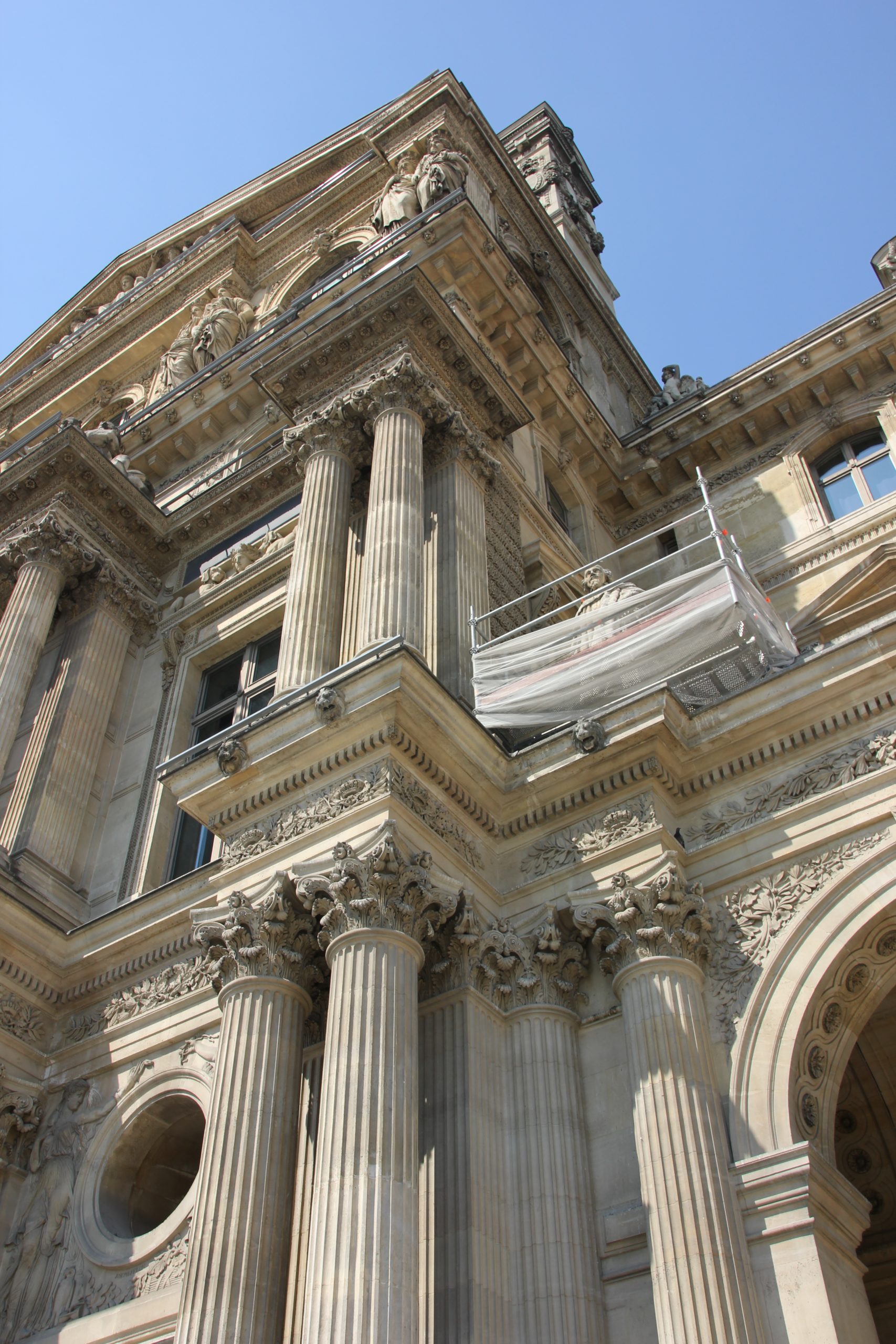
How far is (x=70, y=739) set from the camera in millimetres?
19281

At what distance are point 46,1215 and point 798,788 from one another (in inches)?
377

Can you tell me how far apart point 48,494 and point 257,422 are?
4.62 m

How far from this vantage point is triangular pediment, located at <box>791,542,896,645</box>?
726 inches

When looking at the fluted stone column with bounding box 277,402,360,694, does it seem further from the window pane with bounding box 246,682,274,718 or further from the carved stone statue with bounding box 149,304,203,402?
the carved stone statue with bounding box 149,304,203,402

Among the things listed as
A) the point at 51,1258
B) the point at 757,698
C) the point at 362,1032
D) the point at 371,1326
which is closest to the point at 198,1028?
the point at 51,1258

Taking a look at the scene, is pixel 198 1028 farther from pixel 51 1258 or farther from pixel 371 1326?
pixel 371 1326

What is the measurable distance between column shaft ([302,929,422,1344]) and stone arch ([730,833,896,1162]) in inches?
113

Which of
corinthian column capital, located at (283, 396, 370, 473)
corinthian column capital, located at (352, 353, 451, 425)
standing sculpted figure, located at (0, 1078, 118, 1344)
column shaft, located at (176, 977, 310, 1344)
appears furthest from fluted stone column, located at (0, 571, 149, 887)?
column shaft, located at (176, 977, 310, 1344)

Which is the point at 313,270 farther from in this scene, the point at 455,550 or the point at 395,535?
the point at 395,535

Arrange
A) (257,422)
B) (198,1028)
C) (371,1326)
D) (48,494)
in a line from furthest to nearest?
1. (257,422)
2. (48,494)
3. (198,1028)
4. (371,1326)

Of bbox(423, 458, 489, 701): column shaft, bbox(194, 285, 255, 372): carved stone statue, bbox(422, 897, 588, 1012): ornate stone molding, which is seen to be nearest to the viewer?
bbox(422, 897, 588, 1012): ornate stone molding

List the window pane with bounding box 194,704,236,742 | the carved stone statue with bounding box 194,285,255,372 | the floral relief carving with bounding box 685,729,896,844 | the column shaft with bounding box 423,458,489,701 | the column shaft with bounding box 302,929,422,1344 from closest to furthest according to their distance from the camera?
1. the column shaft with bounding box 302,929,422,1344
2. the floral relief carving with bounding box 685,729,896,844
3. the column shaft with bounding box 423,458,489,701
4. the window pane with bounding box 194,704,236,742
5. the carved stone statue with bounding box 194,285,255,372

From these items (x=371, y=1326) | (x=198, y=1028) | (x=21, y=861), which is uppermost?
(x=21, y=861)

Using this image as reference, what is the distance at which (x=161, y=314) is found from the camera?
104 ft
